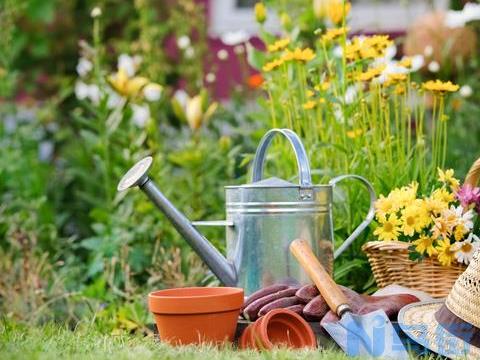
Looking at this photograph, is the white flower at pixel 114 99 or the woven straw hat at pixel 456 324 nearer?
the woven straw hat at pixel 456 324

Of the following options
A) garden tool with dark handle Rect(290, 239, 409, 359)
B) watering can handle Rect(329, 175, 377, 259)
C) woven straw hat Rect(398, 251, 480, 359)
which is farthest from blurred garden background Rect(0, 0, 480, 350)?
woven straw hat Rect(398, 251, 480, 359)

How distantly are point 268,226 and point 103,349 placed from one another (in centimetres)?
73

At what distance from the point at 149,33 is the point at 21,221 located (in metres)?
1.46

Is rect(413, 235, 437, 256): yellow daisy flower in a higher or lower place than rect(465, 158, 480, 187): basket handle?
lower

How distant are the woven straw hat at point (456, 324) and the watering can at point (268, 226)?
470 millimetres

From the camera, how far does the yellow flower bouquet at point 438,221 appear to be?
9.87ft

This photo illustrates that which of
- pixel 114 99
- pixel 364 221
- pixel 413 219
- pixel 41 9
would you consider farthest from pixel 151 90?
pixel 41 9

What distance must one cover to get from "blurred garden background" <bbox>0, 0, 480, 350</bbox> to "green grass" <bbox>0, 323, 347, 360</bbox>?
0.27 m

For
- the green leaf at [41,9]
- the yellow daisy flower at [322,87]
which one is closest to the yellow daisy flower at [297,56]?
the yellow daisy flower at [322,87]

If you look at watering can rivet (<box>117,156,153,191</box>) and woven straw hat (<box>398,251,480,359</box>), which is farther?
watering can rivet (<box>117,156,153,191</box>)

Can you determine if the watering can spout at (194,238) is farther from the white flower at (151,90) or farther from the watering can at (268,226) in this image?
the white flower at (151,90)

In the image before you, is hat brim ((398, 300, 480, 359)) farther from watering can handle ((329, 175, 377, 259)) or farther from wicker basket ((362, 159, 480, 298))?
watering can handle ((329, 175, 377, 259))

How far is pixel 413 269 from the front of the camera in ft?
10.3

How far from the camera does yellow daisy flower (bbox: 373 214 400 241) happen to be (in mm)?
3133
